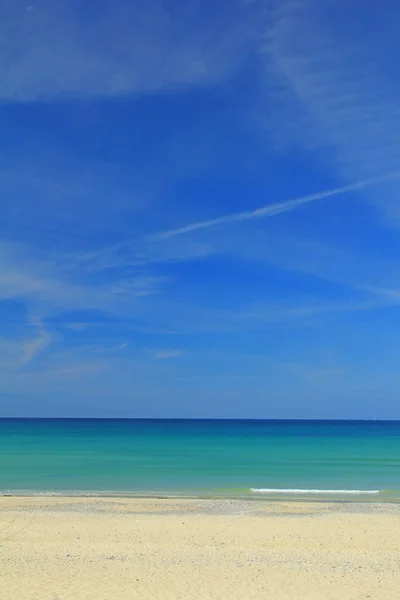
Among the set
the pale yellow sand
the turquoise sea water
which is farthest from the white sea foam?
the pale yellow sand

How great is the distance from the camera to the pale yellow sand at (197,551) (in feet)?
34.3

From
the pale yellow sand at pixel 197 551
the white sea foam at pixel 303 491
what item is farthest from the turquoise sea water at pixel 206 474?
the pale yellow sand at pixel 197 551

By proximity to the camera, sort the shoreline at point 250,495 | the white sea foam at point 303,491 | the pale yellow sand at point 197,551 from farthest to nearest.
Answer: the white sea foam at point 303,491 → the shoreline at point 250,495 → the pale yellow sand at point 197,551

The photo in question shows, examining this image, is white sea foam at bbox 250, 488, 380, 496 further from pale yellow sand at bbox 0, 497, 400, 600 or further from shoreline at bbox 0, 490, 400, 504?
pale yellow sand at bbox 0, 497, 400, 600

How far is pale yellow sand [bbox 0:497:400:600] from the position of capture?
10461mm

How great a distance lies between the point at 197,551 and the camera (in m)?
13.5

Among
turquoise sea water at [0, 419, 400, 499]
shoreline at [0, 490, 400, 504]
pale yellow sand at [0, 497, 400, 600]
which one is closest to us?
pale yellow sand at [0, 497, 400, 600]

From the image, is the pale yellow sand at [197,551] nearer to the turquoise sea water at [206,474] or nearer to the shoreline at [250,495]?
the shoreline at [250,495]

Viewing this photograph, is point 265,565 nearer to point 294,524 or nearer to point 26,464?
point 294,524

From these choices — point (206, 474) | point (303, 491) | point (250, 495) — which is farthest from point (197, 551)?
point (206, 474)

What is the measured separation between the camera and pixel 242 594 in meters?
10.2

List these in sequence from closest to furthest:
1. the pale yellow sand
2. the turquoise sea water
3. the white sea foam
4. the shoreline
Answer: the pale yellow sand, the shoreline, the white sea foam, the turquoise sea water

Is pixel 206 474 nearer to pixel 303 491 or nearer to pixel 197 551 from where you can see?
pixel 303 491

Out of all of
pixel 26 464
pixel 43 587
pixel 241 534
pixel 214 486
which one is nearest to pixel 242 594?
pixel 43 587
